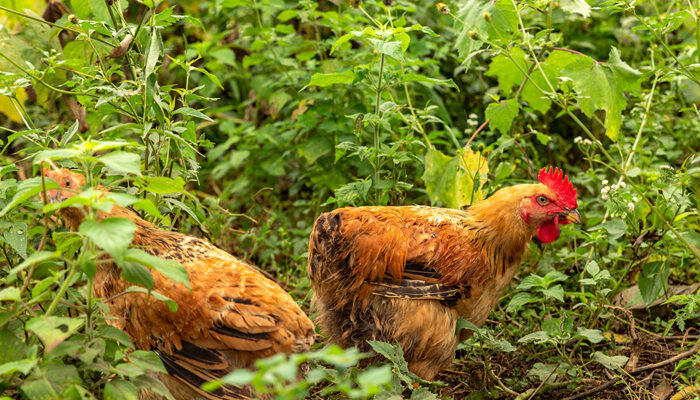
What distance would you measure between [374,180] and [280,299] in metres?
1.50

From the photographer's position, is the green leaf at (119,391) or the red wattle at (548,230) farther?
the red wattle at (548,230)

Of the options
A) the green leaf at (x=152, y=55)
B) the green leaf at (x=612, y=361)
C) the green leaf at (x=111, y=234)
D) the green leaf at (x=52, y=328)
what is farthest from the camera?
the green leaf at (x=612, y=361)

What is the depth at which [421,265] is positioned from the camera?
3.82 metres

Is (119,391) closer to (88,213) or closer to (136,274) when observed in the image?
(136,274)

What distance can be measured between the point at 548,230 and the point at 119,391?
2.63 m

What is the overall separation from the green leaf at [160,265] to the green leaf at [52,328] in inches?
13.6

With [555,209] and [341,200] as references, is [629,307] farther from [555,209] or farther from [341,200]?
[341,200]

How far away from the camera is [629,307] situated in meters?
4.46

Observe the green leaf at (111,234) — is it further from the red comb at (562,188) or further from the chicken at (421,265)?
the red comb at (562,188)

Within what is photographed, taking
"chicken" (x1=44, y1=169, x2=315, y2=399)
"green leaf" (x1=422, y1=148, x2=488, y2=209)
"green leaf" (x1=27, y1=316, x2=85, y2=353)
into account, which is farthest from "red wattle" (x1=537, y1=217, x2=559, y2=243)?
"green leaf" (x1=27, y1=316, x2=85, y2=353)

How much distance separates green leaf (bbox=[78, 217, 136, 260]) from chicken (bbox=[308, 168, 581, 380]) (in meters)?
1.66

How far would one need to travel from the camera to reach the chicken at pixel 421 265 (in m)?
3.72

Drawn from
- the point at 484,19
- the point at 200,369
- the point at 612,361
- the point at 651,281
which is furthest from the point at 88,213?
the point at 651,281

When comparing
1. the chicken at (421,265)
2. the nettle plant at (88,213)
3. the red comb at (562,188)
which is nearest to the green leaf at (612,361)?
the chicken at (421,265)
